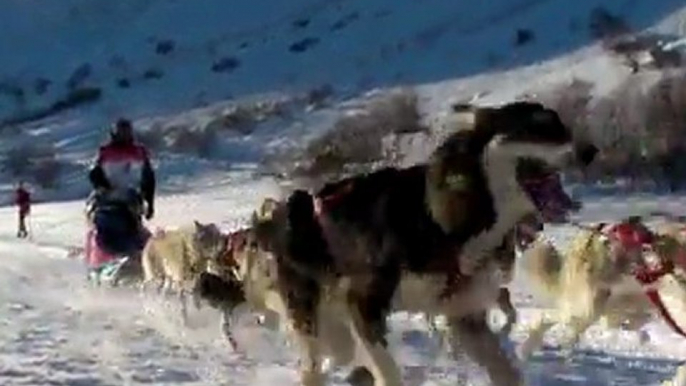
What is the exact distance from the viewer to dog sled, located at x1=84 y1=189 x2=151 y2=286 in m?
9.48

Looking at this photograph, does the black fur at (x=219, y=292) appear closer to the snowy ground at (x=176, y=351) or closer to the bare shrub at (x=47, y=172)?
the snowy ground at (x=176, y=351)

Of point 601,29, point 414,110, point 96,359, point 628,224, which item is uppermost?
point 601,29

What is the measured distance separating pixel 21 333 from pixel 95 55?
55.0 meters

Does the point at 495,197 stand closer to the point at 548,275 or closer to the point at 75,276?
the point at 548,275

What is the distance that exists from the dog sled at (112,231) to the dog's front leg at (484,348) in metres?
3.53

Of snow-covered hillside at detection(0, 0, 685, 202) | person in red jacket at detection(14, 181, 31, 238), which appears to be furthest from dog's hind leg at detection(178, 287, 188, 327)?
snow-covered hillside at detection(0, 0, 685, 202)

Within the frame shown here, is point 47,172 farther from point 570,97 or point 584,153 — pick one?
point 584,153

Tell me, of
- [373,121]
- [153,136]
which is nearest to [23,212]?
[373,121]

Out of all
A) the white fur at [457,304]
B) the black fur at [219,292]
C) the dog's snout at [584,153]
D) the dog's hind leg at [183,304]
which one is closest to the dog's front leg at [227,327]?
the black fur at [219,292]

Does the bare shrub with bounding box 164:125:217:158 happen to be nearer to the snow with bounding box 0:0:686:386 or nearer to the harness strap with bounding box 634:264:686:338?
the snow with bounding box 0:0:686:386

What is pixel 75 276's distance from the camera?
464 inches

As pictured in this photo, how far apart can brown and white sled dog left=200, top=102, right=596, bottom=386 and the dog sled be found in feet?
10.8

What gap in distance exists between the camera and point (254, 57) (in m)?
57.3

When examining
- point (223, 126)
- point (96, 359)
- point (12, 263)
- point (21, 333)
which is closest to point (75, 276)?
point (12, 263)
